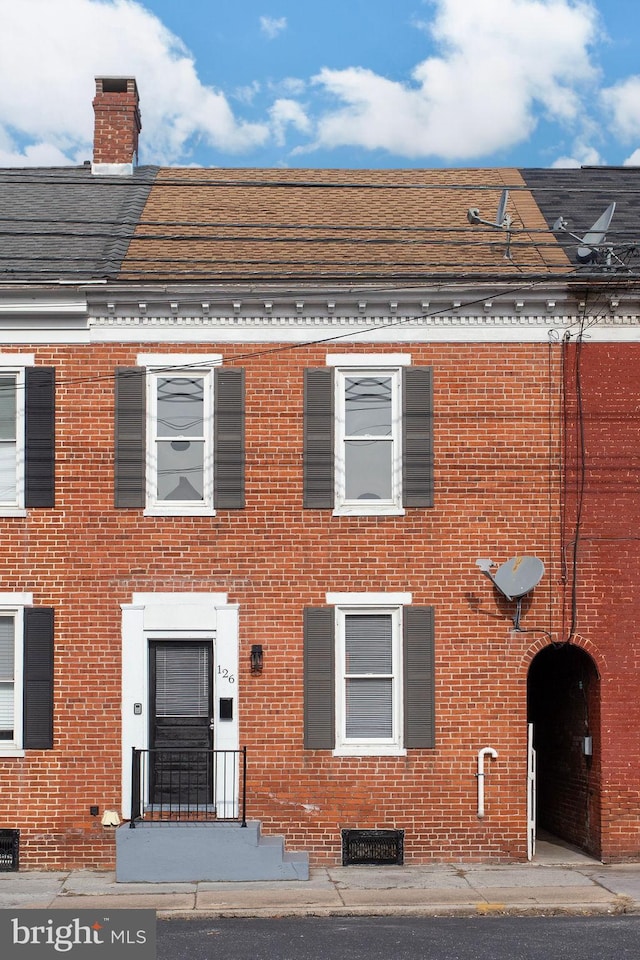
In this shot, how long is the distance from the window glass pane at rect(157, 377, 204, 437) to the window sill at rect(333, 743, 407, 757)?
13.7ft

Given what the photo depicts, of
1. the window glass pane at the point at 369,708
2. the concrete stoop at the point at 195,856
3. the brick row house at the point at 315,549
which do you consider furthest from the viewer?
the window glass pane at the point at 369,708

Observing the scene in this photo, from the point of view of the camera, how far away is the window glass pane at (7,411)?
14.3 metres

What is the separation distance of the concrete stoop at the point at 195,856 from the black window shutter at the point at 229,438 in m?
3.79

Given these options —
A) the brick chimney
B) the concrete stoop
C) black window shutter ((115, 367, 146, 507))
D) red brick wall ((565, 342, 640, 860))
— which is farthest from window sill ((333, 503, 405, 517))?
the brick chimney

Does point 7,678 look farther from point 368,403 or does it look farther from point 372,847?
point 368,403

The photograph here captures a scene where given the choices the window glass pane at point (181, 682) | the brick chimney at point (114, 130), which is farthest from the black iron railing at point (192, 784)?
the brick chimney at point (114, 130)

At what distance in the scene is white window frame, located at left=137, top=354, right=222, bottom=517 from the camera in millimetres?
14188

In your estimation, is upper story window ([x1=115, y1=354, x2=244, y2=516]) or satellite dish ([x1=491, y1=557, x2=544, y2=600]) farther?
upper story window ([x1=115, y1=354, x2=244, y2=516])

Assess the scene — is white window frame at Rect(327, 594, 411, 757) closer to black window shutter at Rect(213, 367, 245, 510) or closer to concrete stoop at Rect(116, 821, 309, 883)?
concrete stoop at Rect(116, 821, 309, 883)

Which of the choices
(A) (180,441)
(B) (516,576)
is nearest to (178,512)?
(A) (180,441)

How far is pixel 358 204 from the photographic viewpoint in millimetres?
17359

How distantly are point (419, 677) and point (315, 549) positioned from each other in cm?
197

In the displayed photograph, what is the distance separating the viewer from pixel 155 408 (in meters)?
14.3

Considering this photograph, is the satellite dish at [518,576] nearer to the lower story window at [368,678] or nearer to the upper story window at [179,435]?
the lower story window at [368,678]
